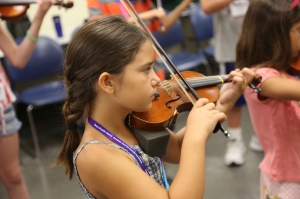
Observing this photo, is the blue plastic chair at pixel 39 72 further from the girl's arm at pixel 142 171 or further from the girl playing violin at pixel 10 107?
the girl's arm at pixel 142 171

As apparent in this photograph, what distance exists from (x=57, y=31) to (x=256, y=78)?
2398 mm

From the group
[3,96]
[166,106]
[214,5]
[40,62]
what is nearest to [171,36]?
[40,62]

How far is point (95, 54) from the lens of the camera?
3.18ft

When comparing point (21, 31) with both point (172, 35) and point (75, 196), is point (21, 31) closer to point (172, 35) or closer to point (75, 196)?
point (172, 35)

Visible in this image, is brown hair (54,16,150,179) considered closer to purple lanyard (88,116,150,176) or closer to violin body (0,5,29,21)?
purple lanyard (88,116,150,176)

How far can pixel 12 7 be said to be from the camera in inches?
79.4

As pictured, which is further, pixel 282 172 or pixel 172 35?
pixel 172 35

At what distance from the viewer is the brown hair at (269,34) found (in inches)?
56.0

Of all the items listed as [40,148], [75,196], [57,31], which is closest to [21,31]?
[57,31]

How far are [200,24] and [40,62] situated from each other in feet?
5.46

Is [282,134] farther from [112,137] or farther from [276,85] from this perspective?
[112,137]

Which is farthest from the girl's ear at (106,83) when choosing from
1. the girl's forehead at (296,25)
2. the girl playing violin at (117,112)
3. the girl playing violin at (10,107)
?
the girl playing violin at (10,107)

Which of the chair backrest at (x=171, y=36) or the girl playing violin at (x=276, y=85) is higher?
the girl playing violin at (x=276, y=85)

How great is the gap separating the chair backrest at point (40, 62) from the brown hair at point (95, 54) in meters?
2.15
